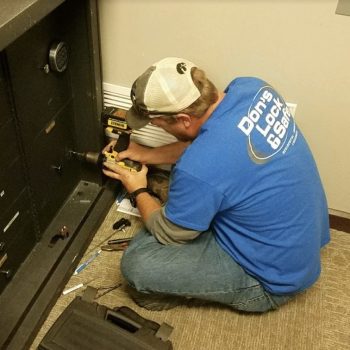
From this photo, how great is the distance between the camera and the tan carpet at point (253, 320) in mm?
1345

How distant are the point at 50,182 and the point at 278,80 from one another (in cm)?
78

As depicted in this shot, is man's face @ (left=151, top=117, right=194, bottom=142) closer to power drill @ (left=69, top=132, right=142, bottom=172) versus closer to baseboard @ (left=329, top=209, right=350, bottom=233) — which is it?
power drill @ (left=69, top=132, right=142, bottom=172)

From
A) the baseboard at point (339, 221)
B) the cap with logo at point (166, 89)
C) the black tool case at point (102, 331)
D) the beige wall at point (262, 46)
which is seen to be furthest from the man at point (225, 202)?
the baseboard at point (339, 221)

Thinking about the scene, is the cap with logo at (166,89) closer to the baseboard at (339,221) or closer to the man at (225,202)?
the man at (225,202)

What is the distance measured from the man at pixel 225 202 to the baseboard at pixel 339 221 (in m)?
0.33

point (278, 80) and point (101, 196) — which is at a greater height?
point (278, 80)

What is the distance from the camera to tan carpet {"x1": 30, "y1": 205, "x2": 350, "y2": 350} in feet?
4.41

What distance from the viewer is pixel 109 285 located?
1.46 metres

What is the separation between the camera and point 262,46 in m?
1.35

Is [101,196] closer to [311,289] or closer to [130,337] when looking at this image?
[130,337]

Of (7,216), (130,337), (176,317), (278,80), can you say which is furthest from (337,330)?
(7,216)

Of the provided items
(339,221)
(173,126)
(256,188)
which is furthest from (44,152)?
(339,221)

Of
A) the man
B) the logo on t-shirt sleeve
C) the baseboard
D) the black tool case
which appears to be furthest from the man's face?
the baseboard

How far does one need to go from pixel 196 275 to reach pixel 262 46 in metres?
0.69
